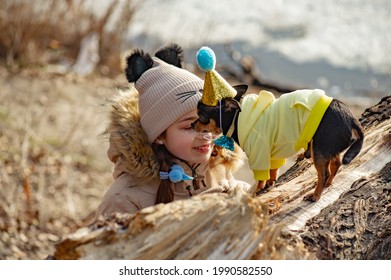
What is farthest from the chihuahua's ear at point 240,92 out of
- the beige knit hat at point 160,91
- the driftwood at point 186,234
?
the driftwood at point 186,234

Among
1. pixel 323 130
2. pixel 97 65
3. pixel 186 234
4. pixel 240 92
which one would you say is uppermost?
pixel 240 92

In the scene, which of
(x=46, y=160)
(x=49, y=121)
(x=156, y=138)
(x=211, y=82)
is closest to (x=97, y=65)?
(x=49, y=121)

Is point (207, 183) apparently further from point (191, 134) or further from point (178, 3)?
point (178, 3)

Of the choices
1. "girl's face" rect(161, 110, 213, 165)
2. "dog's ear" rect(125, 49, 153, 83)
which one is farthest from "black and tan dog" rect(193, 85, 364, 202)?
"dog's ear" rect(125, 49, 153, 83)

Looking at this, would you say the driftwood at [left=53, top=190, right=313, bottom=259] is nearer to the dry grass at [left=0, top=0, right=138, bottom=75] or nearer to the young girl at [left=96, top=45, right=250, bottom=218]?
the young girl at [left=96, top=45, right=250, bottom=218]

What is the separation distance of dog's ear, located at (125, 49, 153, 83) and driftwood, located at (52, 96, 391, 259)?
83 centimetres

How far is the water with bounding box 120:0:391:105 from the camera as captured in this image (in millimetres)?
7715

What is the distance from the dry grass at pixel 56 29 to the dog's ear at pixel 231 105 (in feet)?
14.2

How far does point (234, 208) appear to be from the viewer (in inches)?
90.5

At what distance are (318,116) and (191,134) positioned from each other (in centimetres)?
62

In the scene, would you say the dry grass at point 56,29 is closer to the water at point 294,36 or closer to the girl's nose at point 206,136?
the water at point 294,36

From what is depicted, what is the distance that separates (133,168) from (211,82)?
0.60 meters

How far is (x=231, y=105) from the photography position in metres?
2.90

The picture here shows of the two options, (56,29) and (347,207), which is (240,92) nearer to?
(347,207)
